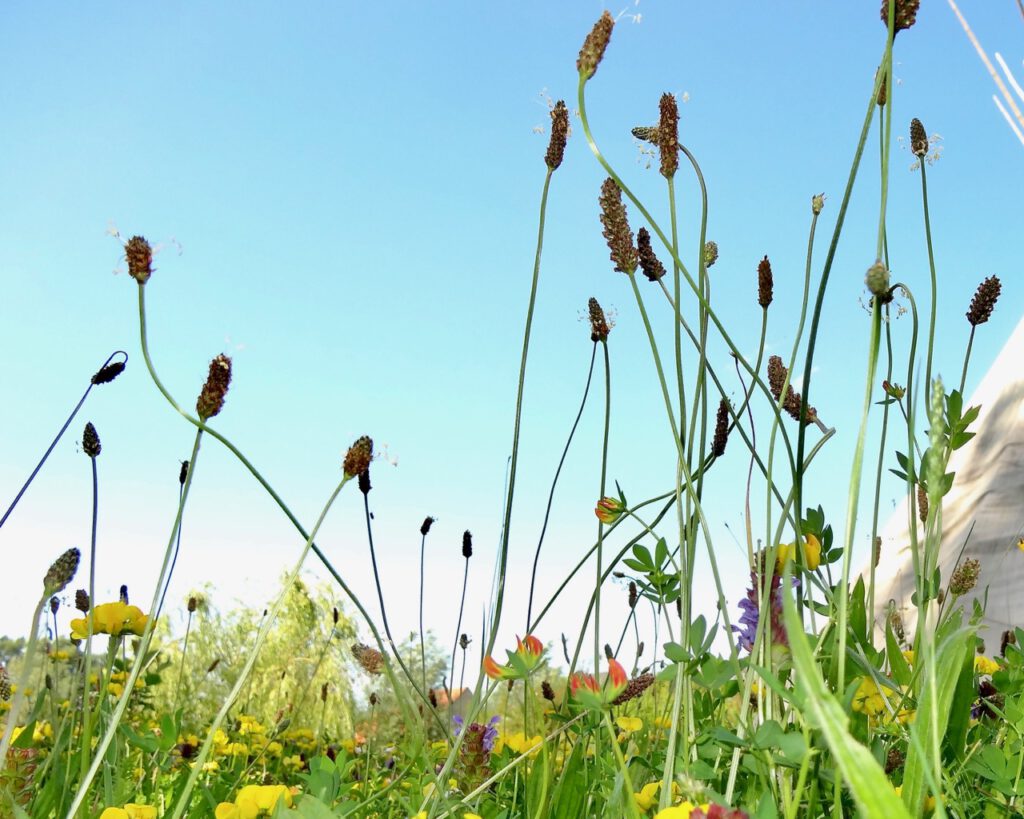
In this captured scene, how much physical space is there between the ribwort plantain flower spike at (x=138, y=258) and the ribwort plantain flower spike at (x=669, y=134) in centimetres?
56

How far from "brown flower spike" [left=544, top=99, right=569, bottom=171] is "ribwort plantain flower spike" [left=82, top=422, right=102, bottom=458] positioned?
71 centimetres

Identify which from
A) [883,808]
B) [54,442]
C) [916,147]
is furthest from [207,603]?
[883,808]

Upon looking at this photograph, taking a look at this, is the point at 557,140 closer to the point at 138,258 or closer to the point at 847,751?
the point at 138,258

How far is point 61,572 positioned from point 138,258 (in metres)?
0.33

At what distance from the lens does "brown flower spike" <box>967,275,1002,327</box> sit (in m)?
1.39

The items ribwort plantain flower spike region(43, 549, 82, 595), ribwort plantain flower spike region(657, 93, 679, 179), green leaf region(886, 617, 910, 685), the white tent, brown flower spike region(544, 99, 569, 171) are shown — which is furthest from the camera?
the white tent

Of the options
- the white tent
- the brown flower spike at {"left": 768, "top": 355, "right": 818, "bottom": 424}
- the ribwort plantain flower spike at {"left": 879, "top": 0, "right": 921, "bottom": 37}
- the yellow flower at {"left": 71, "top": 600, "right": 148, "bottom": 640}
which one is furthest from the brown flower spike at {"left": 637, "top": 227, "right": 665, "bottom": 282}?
the white tent

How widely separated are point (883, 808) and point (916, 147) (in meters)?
1.40

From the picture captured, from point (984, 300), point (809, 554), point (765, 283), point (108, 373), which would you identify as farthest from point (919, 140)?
point (108, 373)

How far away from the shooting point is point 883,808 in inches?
11.9

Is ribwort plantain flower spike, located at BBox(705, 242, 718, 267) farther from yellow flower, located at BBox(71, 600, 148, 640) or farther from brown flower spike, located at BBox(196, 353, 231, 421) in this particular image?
yellow flower, located at BBox(71, 600, 148, 640)

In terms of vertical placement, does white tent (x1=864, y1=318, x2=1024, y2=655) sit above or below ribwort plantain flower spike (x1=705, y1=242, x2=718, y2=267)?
below

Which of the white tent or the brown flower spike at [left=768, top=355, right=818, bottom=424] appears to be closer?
the brown flower spike at [left=768, top=355, right=818, bottom=424]

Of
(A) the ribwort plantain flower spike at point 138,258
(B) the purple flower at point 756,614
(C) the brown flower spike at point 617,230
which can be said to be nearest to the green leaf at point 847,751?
(B) the purple flower at point 756,614
